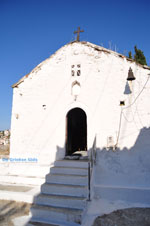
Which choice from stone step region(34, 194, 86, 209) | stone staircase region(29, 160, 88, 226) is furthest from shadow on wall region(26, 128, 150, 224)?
stone step region(34, 194, 86, 209)

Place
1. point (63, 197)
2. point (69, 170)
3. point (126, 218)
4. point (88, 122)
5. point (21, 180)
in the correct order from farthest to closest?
point (88, 122)
point (21, 180)
point (69, 170)
point (63, 197)
point (126, 218)

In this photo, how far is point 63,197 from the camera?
193 inches

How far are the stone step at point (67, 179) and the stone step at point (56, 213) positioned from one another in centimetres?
88

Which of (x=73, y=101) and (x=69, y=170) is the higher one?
(x=73, y=101)

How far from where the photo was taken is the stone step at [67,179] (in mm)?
5293

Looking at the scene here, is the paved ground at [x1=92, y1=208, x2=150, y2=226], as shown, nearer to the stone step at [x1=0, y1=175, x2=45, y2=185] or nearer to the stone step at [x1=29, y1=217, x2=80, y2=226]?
the stone step at [x1=29, y1=217, x2=80, y2=226]

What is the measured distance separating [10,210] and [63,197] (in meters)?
1.74

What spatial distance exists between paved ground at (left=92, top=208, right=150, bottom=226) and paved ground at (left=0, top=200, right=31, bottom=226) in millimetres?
2271

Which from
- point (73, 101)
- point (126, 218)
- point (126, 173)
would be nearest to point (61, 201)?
point (126, 218)

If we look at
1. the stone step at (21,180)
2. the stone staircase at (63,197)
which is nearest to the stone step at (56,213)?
the stone staircase at (63,197)

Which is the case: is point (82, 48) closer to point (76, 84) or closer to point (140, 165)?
point (76, 84)

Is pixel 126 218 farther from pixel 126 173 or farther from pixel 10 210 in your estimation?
pixel 10 210

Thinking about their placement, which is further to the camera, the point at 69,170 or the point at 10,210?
the point at 69,170

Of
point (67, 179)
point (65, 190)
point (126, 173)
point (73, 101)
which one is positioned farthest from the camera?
point (73, 101)
